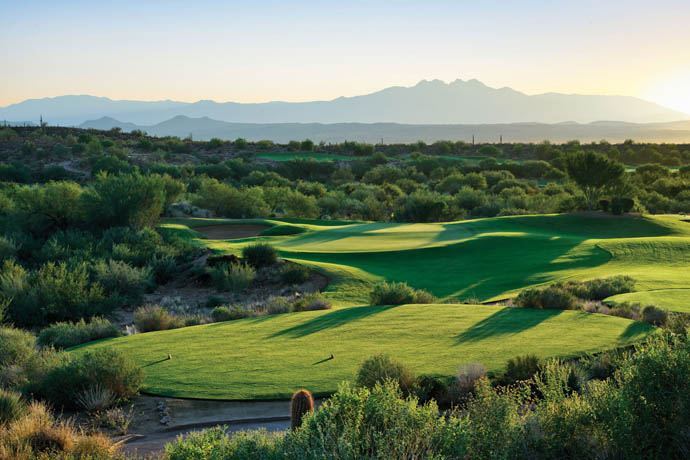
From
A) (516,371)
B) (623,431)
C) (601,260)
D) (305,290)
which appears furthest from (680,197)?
(623,431)

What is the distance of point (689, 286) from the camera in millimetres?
14844

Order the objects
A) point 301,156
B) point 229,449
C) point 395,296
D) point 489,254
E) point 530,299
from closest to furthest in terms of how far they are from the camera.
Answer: point 229,449, point 530,299, point 395,296, point 489,254, point 301,156

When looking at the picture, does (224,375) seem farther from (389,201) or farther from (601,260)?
(389,201)

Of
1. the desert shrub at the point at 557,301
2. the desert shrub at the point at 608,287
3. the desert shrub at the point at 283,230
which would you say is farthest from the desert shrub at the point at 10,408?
the desert shrub at the point at 283,230

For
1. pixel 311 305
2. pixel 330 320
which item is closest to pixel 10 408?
pixel 330 320

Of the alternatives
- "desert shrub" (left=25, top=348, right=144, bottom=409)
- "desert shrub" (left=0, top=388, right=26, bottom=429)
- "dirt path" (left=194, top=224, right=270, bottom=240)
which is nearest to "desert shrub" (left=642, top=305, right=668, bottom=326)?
"desert shrub" (left=25, top=348, right=144, bottom=409)

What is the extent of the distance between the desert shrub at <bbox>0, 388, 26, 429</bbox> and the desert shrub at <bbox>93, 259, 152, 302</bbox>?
1169 centimetres

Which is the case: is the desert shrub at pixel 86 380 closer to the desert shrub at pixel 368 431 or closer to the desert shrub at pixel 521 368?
the desert shrub at pixel 368 431

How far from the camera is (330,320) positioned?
12.9 meters

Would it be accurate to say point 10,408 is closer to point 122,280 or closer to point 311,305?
point 311,305

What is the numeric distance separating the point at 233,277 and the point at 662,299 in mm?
12820

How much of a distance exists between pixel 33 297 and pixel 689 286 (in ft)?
59.5

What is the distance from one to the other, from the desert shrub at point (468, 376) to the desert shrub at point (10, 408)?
605cm

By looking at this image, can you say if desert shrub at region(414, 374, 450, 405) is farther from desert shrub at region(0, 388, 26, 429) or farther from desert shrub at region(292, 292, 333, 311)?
desert shrub at region(292, 292, 333, 311)
